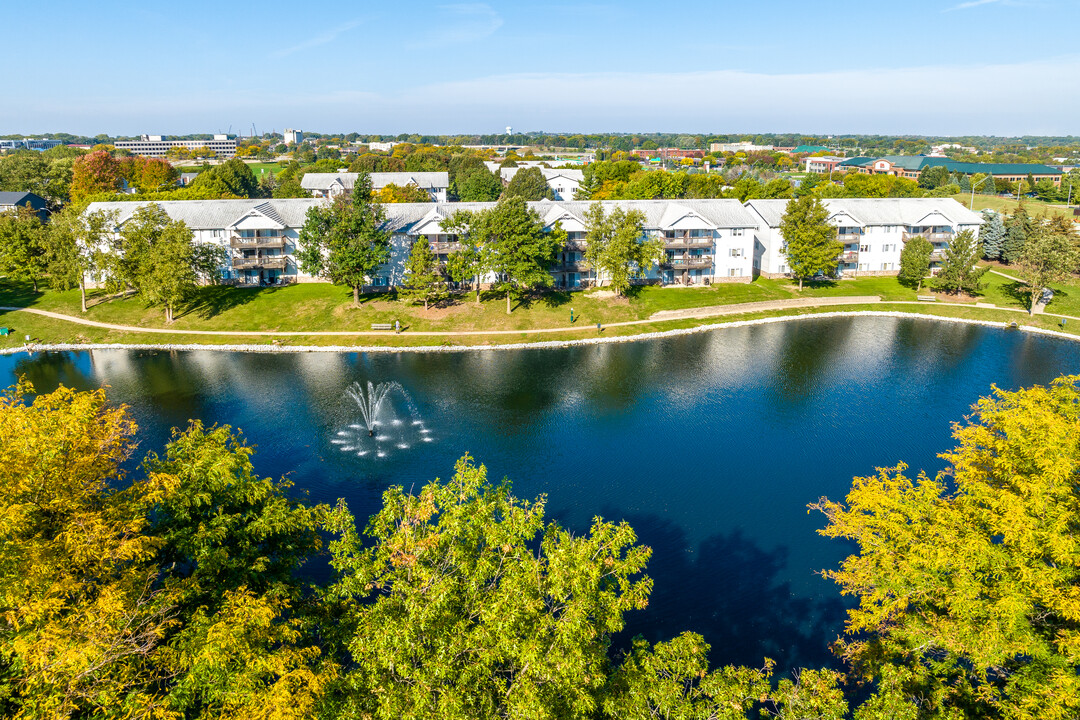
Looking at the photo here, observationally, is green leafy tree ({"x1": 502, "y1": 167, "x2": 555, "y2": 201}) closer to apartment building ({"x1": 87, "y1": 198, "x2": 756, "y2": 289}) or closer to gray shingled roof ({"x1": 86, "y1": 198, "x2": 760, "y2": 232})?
gray shingled roof ({"x1": 86, "y1": 198, "x2": 760, "y2": 232})

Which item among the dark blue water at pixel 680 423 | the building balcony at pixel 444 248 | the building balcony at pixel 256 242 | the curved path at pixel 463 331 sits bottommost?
the dark blue water at pixel 680 423

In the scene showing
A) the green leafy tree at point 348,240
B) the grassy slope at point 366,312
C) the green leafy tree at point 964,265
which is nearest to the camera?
the grassy slope at point 366,312

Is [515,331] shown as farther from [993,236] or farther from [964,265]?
[993,236]

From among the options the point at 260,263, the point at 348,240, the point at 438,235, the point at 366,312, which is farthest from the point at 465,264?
the point at 260,263

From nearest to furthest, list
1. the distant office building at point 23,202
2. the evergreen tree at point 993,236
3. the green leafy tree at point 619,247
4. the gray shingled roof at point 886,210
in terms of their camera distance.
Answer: the green leafy tree at point 619,247 < the gray shingled roof at point 886,210 < the evergreen tree at point 993,236 < the distant office building at point 23,202

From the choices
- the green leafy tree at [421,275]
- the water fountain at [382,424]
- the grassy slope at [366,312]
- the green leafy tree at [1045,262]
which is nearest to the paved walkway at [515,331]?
Answer: the grassy slope at [366,312]

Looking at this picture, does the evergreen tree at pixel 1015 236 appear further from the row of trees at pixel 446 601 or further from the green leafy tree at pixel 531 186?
the green leafy tree at pixel 531 186

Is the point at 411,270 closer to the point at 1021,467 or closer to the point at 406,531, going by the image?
the point at 406,531
